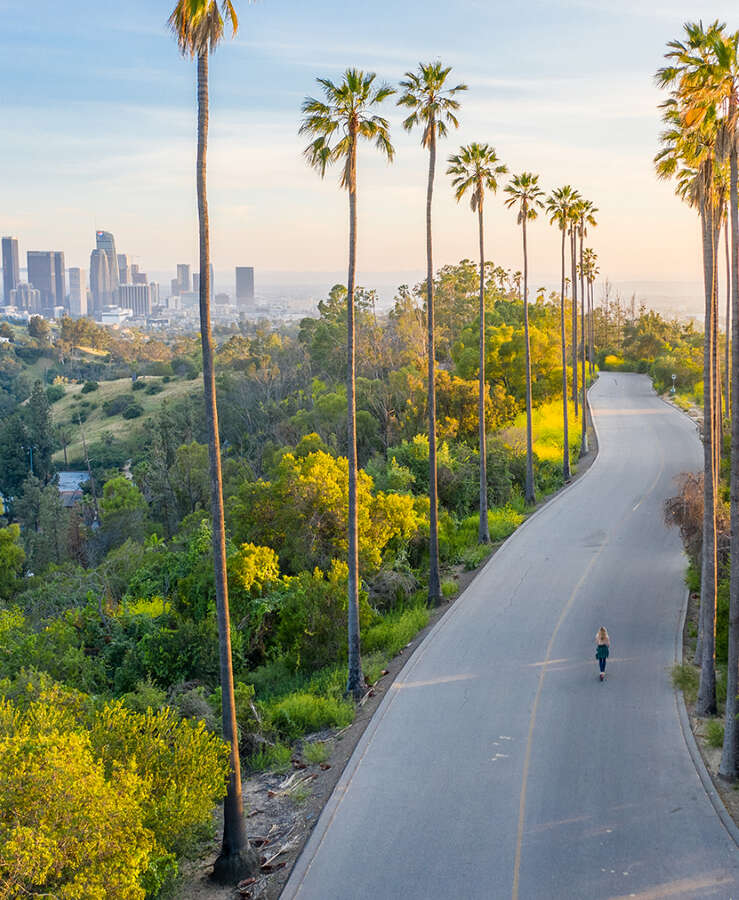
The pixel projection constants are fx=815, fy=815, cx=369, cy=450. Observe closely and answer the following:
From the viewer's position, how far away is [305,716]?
56.5 feet

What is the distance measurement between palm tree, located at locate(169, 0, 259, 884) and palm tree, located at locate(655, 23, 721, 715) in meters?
8.28

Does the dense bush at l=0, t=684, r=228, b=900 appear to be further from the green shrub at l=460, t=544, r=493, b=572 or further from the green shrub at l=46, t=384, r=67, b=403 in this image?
the green shrub at l=46, t=384, r=67, b=403

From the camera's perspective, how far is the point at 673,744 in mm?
14992

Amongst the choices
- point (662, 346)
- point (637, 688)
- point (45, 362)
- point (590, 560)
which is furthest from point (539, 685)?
point (45, 362)

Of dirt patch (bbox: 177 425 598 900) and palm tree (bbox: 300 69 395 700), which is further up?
palm tree (bbox: 300 69 395 700)

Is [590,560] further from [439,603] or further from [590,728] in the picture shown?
[590,728]

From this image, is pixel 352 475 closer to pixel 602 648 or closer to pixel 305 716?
pixel 305 716

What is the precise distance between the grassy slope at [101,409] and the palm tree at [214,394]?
6889 cm

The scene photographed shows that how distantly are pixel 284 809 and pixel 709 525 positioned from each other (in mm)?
9530

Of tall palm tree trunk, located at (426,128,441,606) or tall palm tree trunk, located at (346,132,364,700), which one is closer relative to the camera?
tall palm tree trunk, located at (346,132,364,700)

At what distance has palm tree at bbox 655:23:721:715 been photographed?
14.6m

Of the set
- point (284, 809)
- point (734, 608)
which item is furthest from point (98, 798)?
point (734, 608)

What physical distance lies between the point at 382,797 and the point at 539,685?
5.48 meters

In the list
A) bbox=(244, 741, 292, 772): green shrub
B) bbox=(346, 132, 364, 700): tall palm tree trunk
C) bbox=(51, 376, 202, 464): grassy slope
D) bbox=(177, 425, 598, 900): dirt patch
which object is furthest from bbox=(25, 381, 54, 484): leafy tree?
bbox=(244, 741, 292, 772): green shrub
